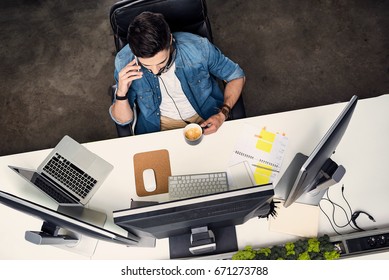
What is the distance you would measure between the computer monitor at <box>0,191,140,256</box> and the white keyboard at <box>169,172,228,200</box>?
0.30 meters

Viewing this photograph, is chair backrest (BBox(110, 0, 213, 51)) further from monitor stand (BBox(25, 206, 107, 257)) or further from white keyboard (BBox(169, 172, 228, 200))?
monitor stand (BBox(25, 206, 107, 257))

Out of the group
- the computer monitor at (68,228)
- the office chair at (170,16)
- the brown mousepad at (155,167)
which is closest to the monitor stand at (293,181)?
the office chair at (170,16)

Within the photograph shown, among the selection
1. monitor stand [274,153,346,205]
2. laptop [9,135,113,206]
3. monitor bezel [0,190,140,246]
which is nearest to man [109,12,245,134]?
laptop [9,135,113,206]

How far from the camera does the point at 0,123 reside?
2.76 m

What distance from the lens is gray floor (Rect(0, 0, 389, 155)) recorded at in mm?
Answer: 2594

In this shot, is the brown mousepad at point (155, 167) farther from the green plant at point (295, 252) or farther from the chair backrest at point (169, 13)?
the chair backrest at point (169, 13)

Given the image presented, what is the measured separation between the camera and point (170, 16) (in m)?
1.65

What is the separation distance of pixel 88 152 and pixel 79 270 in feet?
1.82

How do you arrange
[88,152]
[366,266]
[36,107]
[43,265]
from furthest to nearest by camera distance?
[36,107] < [88,152] < [43,265] < [366,266]

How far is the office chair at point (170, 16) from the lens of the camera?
5.24 ft

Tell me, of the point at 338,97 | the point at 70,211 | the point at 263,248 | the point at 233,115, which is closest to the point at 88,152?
the point at 70,211

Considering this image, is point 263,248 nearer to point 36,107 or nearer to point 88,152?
point 88,152

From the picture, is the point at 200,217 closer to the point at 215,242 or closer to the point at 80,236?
the point at 215,242

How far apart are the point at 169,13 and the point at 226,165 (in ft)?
2.54
